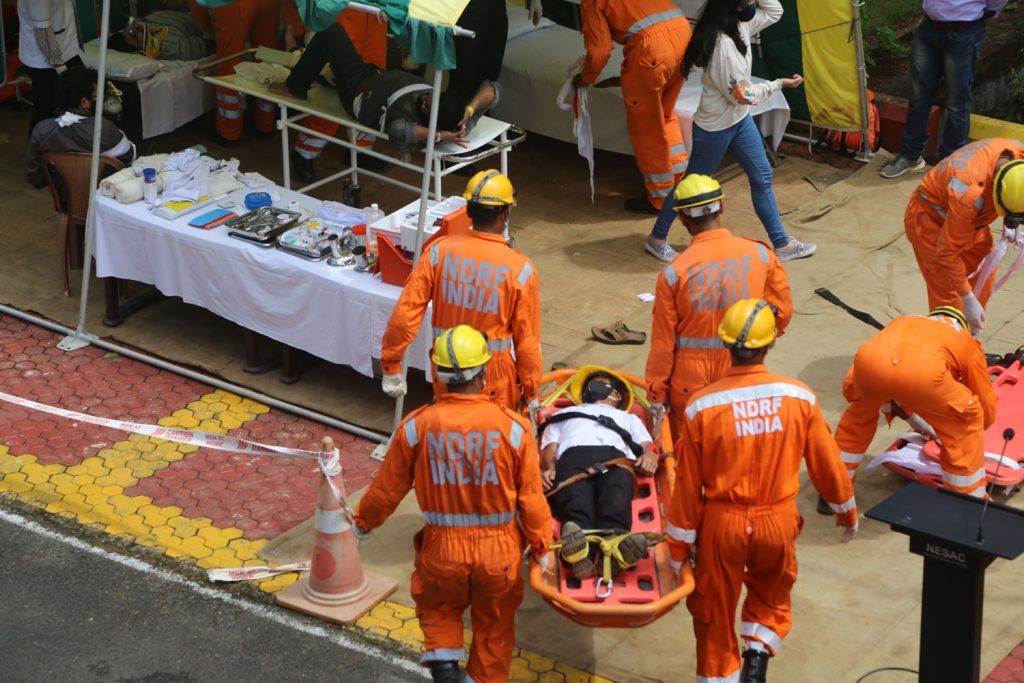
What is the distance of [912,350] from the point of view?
651 centimetres

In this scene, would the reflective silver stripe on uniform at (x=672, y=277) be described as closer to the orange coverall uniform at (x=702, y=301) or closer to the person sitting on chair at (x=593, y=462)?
the orange coverall uniform at (x=702, y=301)

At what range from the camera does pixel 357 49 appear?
10211 millimetres

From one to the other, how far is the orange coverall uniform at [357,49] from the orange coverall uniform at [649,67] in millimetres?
1691

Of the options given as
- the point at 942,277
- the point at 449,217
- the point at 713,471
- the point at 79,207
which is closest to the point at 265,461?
the point at 449,217

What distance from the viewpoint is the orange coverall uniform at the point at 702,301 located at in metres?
6.29

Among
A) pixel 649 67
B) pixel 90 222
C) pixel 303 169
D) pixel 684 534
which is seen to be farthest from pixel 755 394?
pixel 303 169

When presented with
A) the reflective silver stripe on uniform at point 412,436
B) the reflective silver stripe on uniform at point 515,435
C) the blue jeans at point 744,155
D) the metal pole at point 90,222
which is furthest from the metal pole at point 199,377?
the blue jeans at point 744,155

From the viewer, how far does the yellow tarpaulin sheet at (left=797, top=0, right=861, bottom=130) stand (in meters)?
10.7

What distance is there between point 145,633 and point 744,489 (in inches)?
112

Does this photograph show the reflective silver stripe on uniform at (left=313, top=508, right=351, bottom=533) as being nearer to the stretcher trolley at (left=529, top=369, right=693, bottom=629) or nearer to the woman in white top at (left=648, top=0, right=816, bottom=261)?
the stretcher trolley at (left=529, top=369, right=693, bottom=629)

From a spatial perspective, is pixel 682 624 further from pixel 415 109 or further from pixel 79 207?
pixel 79 207

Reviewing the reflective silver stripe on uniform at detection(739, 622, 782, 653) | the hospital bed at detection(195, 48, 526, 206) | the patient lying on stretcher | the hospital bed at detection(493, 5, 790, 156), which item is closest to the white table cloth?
the hospital bed at detection(195, 48, 526, 206)

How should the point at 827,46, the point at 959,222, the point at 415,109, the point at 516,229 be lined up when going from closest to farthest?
the point at 959,222 → the point at 415,109 → the point at 516,229 → the point at 827,46

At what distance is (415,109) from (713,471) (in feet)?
14.4
